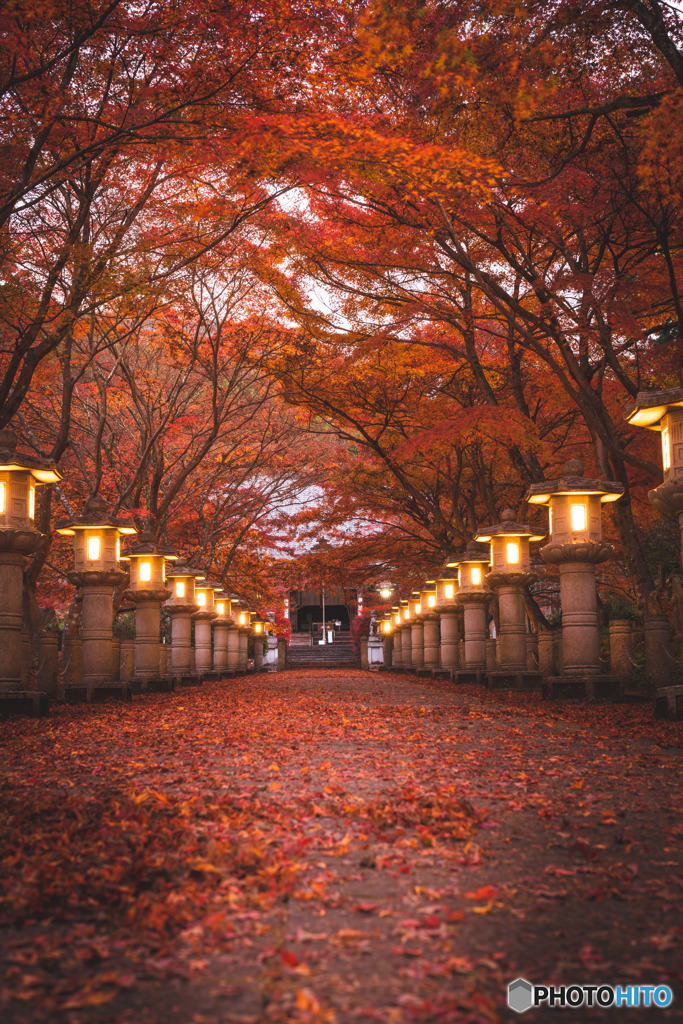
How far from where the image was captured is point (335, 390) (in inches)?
730

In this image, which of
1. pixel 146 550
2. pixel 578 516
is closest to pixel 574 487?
pixel 578 516

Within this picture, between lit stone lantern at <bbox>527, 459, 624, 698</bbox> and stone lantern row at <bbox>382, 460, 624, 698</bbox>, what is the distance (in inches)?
0.6

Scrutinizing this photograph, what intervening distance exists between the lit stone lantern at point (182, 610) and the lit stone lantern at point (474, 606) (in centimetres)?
688

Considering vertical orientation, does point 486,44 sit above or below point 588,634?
above

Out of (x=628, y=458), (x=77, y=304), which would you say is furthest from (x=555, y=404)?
(x=77, y=304)

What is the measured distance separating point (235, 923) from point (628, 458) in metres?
10.2

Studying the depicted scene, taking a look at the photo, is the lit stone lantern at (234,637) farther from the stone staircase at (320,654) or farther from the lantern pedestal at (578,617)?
the lantern pedestal at (578,617)

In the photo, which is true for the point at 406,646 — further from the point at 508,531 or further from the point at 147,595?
the point at 508,531

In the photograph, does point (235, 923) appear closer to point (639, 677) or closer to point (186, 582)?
point (639, 677)

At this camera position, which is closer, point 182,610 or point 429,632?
point 182,610

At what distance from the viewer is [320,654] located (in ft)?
167

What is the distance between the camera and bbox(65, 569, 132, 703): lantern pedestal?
46.3ft

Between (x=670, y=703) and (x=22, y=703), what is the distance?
7971 mm

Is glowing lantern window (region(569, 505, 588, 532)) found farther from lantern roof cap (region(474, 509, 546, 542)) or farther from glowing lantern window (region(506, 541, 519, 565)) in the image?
glowing lantern window (region(506, 541, 519, 565))
